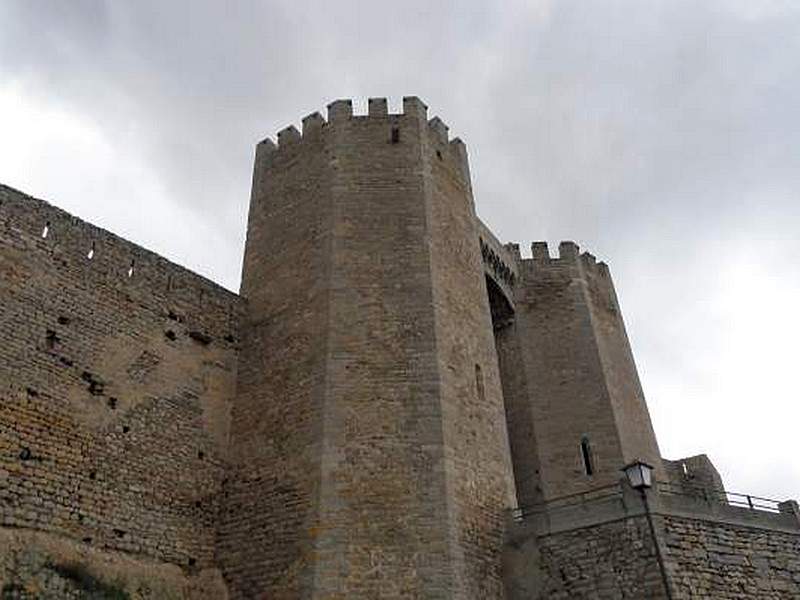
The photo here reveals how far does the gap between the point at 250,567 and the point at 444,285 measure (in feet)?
16.3

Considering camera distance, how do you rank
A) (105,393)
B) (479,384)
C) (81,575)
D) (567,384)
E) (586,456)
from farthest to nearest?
(567,384) → (586,456) → (479,384) → (105,393) → (81,575)

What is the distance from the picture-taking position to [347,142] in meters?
13.3

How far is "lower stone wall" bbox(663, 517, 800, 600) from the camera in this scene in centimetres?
896

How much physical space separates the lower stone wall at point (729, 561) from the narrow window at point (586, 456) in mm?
5528

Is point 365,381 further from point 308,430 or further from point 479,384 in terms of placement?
point 479,384

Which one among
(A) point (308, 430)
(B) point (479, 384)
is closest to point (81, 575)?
(A) point (308, 430)

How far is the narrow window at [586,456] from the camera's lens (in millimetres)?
15465

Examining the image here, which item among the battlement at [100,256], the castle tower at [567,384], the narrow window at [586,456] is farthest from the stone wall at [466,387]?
the narrow window at [586,456]

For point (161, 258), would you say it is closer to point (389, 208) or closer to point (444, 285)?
point (389, 208)

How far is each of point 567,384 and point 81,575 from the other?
1108 centimetres

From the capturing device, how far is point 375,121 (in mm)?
13703

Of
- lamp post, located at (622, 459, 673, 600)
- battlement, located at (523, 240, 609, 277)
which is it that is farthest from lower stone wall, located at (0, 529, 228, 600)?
battlement, located at (523, 240, 609, 277)

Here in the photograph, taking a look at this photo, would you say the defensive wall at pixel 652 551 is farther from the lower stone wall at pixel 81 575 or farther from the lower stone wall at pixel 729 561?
the lower stone wall at pixel 81 575

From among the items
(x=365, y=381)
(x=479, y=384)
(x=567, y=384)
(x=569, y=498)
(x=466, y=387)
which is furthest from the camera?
(x=567, y=384)
